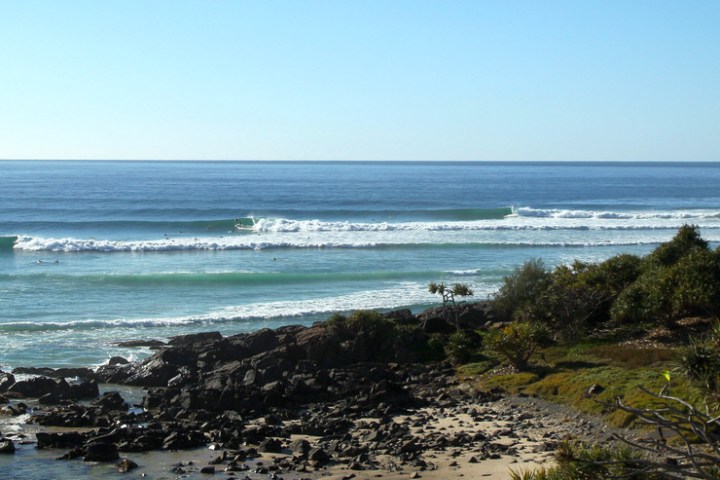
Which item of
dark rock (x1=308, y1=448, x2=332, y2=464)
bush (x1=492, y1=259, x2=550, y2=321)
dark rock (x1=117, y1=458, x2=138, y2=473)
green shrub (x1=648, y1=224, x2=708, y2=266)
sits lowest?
dark rock (x1=117, y1=458, x2=138, y2=473)

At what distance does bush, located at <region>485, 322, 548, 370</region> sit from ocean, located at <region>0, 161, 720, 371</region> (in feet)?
34.0

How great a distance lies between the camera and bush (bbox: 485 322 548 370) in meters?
Answer: 22.7

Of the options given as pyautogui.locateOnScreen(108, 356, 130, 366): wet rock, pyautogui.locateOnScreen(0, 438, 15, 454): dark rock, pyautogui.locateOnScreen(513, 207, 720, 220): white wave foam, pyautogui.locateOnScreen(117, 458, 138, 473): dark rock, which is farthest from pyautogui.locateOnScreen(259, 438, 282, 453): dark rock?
pyautogui.locateOnScreen(513, 207, 720, 220): white wave foam

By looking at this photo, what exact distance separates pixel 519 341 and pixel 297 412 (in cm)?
620

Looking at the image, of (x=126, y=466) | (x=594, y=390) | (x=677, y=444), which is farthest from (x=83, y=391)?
(x=677, y=444)

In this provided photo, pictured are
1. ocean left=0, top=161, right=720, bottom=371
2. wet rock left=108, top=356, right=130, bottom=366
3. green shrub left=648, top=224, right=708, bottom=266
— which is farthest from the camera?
ocean left=0, top=161, right=720, bottom=371

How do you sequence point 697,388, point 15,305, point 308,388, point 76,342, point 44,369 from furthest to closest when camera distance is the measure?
point 15,305 → point 76,342 → point 44,369 → point 308,388 → point 697,388

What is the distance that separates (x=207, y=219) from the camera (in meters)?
67.8

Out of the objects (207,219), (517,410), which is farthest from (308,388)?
(207,219)

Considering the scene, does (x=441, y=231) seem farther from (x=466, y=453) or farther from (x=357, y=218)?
(x=466, y=453)

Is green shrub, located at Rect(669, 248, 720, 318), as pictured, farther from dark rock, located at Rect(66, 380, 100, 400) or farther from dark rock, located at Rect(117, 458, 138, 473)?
dark rock, located at Rect(66, 380, 100, 400)

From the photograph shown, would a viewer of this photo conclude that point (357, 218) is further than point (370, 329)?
Yes

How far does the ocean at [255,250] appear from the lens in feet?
105

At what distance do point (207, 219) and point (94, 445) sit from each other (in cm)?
5110
